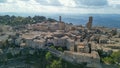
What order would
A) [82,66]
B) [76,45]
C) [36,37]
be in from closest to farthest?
[82,66], [76,45], [36,37]

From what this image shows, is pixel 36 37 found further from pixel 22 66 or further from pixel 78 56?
pixel 78 56

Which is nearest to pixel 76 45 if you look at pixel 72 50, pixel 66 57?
pixel 72 50

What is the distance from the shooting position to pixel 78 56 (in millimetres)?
33844

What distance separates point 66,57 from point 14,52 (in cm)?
790

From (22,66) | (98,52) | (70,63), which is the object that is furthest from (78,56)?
(22,66)

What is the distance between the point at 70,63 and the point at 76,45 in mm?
4767

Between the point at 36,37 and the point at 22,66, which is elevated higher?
the point at 36,37

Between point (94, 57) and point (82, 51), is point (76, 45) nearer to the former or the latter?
point (82, 51)

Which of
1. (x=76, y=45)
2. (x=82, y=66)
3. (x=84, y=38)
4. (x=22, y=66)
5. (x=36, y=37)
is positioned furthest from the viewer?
(x=84, y=38)

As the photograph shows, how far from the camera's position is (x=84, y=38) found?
45469mm

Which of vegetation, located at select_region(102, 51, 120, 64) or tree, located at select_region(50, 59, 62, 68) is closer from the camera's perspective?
tree, located at select_region(50, 59, 62, 68)

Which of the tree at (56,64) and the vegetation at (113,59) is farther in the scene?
the vegetation at (113,59)

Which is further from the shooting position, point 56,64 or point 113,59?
point 113,59

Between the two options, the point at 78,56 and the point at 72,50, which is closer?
the point at 78,56
